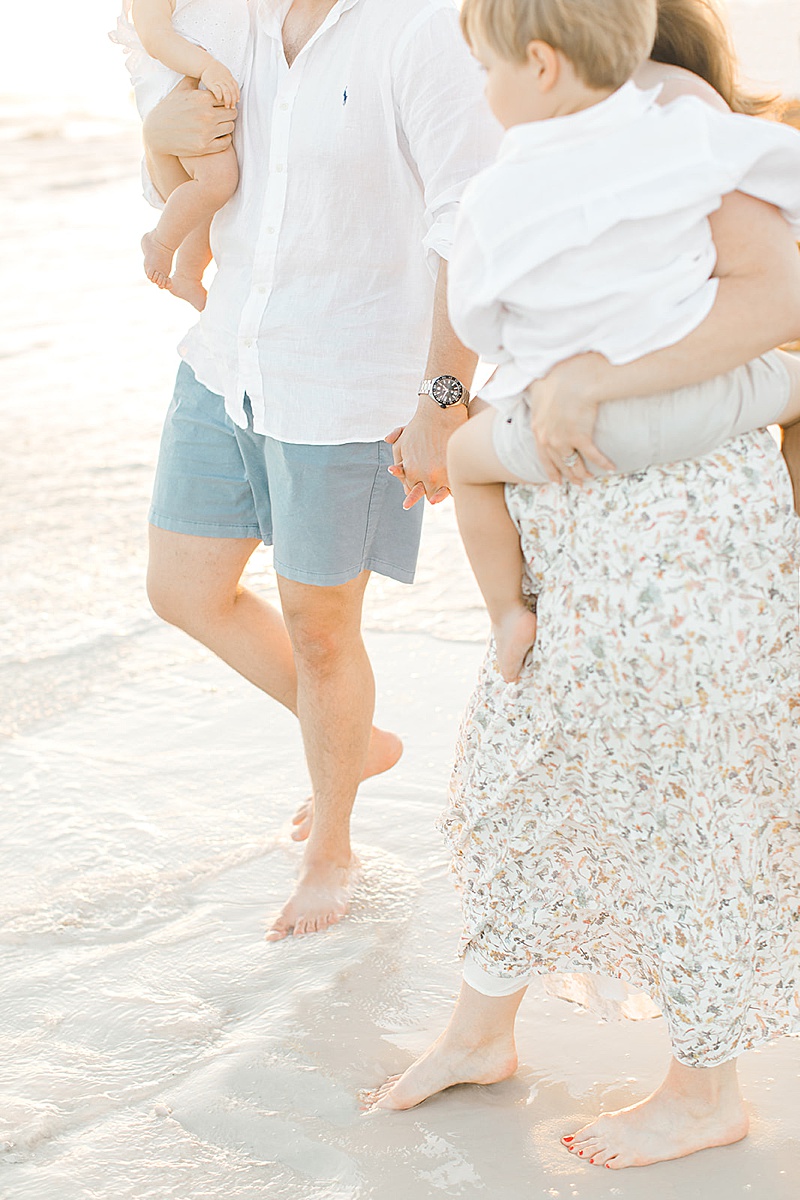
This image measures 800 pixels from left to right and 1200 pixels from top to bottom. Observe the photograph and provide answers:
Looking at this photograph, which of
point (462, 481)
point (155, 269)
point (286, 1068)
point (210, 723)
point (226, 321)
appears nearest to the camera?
point (462, 481)

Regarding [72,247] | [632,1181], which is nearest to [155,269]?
[632,1181]

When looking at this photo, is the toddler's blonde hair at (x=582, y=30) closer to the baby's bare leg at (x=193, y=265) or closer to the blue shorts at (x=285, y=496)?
the blue shorts at (x=285, y=496)

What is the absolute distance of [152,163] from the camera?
242 centimetres

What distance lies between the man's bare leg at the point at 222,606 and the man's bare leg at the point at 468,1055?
2.59 ft

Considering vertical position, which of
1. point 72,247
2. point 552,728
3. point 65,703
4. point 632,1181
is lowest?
point 72,247

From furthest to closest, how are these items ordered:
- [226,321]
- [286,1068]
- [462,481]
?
[226,321], [286,1068], [462,481]

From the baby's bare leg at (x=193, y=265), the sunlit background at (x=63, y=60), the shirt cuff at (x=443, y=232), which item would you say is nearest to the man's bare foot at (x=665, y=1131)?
the shirt cuff at (x=443, y=232)

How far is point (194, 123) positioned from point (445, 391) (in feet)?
2.09

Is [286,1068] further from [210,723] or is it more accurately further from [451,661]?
[451,661]

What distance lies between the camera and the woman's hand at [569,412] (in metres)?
1.51

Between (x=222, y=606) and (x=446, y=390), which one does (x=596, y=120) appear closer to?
(x=446, y=390)

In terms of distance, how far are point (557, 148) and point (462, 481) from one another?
1.37ft

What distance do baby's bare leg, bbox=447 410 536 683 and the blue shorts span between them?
0.60 m

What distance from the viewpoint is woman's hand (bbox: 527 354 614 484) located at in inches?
59.4
